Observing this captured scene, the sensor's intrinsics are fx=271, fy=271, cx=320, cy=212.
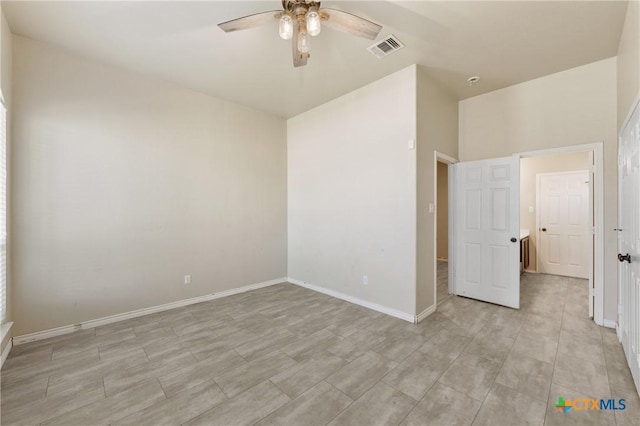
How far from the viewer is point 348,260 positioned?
4043 mm

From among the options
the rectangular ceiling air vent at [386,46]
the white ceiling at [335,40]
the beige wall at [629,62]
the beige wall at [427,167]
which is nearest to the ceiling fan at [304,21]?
the white ceiling at [335,40]

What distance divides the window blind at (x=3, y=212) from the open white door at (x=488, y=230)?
5.17 m

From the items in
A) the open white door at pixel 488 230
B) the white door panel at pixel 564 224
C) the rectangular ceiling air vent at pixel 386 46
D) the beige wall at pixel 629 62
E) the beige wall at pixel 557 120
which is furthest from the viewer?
the white door panel at pixel 564 224

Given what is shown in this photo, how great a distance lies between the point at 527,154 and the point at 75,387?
5.30 metres

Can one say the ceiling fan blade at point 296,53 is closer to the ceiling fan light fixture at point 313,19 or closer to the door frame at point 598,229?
the ceiling fan light fixture at point 313,19

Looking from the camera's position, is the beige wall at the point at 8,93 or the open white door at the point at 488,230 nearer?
the beige wall at the point at 8,93

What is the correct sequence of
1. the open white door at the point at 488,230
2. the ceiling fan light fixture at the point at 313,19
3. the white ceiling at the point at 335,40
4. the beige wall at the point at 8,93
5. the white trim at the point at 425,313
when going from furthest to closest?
the open white door at the point at 488,230 < the white trim at the point at 425,313 < the beige wall at the point at 8,93 < the white ceiling at the point at 335,40 < the ceiling fan light fixture at the point at 313,19

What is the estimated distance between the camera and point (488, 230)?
3816mm

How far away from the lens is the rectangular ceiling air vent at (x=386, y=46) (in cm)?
272

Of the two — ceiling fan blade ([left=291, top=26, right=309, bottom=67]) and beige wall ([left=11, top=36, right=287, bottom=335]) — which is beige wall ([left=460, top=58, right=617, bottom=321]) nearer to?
ceiling fan blade ([left=291, top=26, right=309, bottom=67])

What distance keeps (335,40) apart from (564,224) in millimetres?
5659

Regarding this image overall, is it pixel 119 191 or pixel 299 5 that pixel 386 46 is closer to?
pixel 299 5

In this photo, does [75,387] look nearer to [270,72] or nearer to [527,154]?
[270,72]

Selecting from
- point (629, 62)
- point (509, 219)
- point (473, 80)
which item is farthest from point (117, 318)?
point (629, 62)
